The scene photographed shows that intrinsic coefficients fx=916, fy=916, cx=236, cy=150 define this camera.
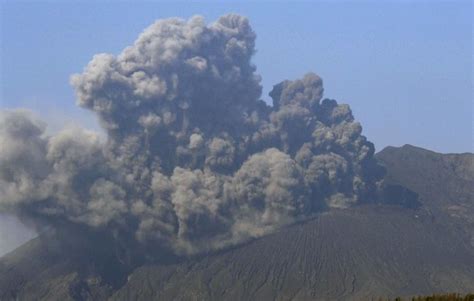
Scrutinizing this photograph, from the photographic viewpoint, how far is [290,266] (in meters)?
84.3

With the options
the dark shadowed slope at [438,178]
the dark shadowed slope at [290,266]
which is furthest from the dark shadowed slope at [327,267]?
the dark shadowed slope at [438,178]

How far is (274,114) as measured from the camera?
95.5 m

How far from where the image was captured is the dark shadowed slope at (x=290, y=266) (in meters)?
80.3

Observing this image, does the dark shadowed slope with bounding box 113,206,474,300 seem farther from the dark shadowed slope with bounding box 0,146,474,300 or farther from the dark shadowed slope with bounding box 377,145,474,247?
the dark shadowed slope with bounding box 377,145,474,247

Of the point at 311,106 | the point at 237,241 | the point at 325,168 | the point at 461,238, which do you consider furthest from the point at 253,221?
the point at 461,238

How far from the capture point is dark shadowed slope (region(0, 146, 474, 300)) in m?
80.3

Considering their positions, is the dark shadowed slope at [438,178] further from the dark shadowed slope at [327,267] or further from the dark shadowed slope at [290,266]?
the dark shadowed slope at [327,267]

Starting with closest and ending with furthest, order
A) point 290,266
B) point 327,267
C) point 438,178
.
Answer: point 327,267, point 290,266, point 438,178

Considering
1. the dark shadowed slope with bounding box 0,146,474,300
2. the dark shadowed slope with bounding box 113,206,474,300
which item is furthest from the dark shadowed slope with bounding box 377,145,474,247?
the dark shadowed slope with bounding box 113,206,474,300

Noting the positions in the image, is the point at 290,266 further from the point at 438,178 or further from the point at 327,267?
the point at 438,178

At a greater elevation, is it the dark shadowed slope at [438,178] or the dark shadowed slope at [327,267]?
the dark shadowed slope at [438,178]

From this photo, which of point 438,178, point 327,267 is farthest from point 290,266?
point 438,178

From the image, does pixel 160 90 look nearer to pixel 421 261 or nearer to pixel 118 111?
pixel 118 111

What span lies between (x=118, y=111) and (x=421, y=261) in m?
31.6
